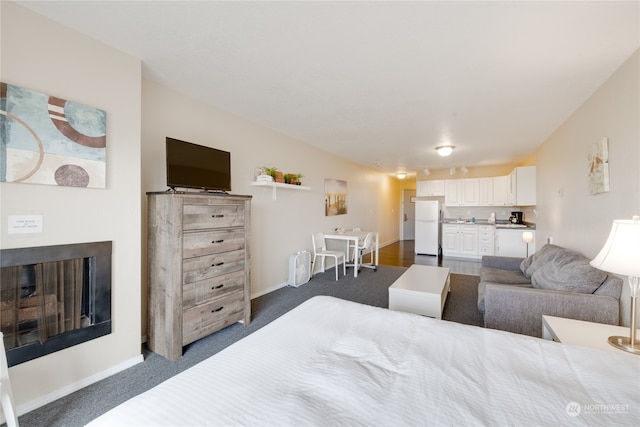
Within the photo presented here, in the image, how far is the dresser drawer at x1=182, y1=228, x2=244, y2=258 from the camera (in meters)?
2.34

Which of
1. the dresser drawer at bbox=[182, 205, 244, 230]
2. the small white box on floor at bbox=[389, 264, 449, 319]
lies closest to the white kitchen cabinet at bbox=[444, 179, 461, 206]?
the small white box on floor at bbox=[389, 264, 449, 319]

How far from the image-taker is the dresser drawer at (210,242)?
2.34 metres

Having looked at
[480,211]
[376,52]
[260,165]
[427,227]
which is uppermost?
[376,52]

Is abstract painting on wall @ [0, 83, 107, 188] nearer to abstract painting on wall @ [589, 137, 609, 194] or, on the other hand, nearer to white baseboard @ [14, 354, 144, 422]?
white baseboard @ [14, 354, 144, 422]

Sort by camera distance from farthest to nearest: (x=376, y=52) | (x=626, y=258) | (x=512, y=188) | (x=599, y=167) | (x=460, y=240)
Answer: (x=460, y=240)
(x=512, y=188)
(x=599, y=167)
(x=376, y=52)
(x=626, y=258)

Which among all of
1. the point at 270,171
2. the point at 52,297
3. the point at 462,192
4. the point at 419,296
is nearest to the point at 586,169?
the point at 419,296

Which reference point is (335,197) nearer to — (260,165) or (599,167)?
(260,165)

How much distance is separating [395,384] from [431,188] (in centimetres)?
727

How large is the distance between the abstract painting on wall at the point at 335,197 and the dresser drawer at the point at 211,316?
10.1 feet

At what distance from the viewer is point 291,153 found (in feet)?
14.9

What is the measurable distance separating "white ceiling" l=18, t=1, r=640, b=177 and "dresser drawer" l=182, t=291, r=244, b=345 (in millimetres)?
2176

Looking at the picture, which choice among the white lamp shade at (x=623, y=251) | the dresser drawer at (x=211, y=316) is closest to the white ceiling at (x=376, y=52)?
the white lamp shade at (x=623, y=251)

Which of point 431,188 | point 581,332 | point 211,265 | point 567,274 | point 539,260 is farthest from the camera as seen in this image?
point 431,188

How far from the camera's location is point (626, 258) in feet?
4.59
